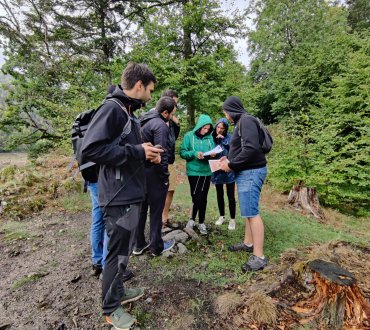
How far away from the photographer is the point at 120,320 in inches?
82.1

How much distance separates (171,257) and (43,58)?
471 inches

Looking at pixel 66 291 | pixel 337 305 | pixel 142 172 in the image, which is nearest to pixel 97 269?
pixel 66 291

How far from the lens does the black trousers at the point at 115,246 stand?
2006mm

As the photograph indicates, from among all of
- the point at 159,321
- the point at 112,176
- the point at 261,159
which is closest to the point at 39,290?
the point at 159,321

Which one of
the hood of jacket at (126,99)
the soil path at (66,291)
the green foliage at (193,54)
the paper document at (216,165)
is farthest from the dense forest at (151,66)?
the hood of jacket at (126,99)

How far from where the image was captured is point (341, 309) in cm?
212

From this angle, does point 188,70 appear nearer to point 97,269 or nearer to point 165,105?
point 165,105

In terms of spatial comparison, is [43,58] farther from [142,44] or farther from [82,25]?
[142,44]

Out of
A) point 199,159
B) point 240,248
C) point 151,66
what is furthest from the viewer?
point 151,66

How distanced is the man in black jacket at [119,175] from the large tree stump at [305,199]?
237 inches

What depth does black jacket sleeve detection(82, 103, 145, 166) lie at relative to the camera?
6.07 ft

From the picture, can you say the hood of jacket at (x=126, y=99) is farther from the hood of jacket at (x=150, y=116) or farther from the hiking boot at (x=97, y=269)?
the hiking boot at (x=97, y=269)

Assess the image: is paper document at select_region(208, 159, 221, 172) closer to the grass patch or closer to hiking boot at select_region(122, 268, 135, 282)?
hiking boot at select_region(122, 268, 135, 282)

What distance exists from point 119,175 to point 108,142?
28 cm
